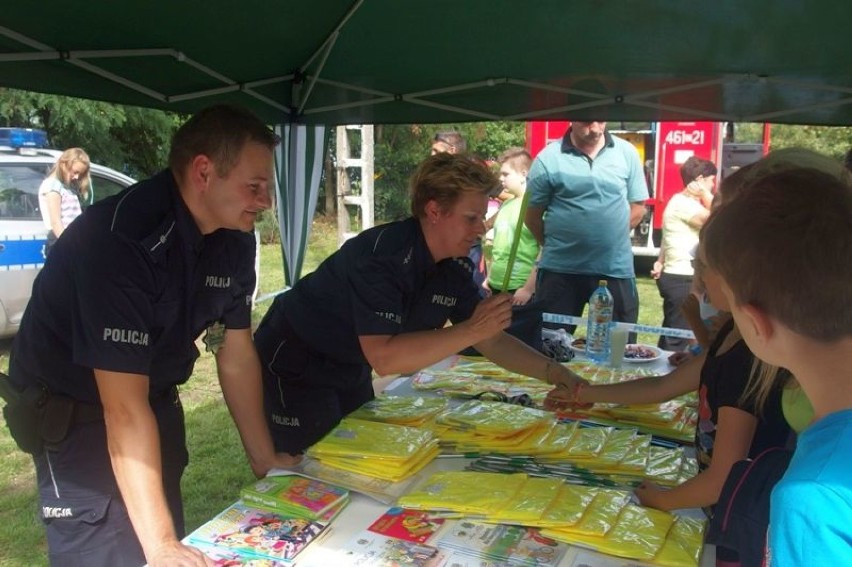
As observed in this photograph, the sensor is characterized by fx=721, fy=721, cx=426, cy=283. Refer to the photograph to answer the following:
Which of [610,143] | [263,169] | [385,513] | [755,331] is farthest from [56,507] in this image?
[610,143]

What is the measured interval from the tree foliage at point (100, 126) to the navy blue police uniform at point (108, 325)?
7396 millimetres

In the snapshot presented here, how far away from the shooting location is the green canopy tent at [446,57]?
2176 millimetres

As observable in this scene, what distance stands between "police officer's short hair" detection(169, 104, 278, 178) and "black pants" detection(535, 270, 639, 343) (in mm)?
2714

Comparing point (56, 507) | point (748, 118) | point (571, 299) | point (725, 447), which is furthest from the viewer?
point (571, 299)

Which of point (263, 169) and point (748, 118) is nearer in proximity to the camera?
point (263, 169)

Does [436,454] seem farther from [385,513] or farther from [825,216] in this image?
[825,216]

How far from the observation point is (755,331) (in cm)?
88

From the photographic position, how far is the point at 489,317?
1945 mm

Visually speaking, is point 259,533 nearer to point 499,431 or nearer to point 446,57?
point 499,431

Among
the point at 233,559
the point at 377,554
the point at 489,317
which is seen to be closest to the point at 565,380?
the point at 489,317

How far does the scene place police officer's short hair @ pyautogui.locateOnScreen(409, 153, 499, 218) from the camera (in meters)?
1.95

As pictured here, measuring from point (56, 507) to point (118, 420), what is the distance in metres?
0.41

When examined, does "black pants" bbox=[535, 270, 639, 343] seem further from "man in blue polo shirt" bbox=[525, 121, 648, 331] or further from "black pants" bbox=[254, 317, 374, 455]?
"black pants" bbox=[254, 317, 374, 455]

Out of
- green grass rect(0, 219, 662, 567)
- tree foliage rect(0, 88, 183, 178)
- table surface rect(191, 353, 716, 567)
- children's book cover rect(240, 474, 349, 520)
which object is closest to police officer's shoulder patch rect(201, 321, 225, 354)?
children's book cover rect(240, 474, 349, 520)
